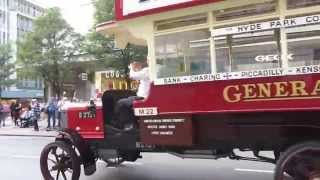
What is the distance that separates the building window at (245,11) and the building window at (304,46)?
352mm

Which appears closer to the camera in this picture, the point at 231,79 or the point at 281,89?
the point at 281,89

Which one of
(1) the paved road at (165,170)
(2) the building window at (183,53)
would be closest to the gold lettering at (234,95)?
(2) the building window at (183,53)

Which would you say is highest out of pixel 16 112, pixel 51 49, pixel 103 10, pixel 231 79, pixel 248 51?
pixel 103 10

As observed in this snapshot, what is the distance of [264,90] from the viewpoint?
5926 millimetres

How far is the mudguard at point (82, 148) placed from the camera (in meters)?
8.10

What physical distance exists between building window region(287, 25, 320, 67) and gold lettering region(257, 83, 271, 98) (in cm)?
32

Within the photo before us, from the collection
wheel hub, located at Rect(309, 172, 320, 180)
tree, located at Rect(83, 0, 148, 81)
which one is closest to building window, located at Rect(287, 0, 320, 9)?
wheel hub, located at Rect(309, 172, 320, 180)

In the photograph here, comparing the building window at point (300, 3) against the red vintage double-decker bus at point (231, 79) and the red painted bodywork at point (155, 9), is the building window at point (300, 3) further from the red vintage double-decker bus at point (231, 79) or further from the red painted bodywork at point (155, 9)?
the red painted bodywork at point (155, 9)

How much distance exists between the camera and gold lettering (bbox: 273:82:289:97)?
228 inches

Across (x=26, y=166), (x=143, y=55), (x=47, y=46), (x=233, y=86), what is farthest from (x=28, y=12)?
(x=233, y=86)

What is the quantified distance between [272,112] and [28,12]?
85540 millimetres

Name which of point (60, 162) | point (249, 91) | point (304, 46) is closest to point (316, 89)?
point (304, 46)

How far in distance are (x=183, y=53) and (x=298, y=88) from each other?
153 centimetres

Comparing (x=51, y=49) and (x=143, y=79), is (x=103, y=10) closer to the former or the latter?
(x=51, y=49)
